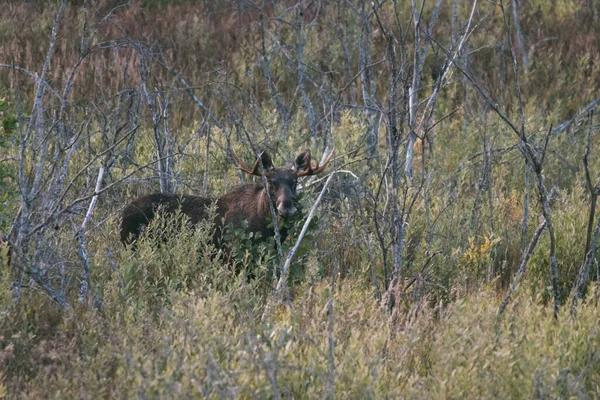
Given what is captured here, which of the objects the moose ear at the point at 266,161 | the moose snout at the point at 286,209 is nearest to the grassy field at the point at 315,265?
the moose snout at the point at 286,209

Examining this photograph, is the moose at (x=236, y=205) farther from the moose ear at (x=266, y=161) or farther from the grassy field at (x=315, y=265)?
the grassy field at (x=315, y=265)

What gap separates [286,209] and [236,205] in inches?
26.1

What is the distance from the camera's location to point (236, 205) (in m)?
6.76

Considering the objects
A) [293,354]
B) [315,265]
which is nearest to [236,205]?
[315,265]

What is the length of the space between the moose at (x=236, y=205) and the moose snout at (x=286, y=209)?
0.15 m

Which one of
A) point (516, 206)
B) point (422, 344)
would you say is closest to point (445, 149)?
point (516, 206)

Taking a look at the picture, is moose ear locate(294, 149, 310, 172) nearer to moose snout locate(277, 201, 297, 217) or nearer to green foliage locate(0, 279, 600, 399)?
moose snout locate(277, 201, 297, 217)

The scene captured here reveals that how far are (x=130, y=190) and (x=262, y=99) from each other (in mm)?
3872

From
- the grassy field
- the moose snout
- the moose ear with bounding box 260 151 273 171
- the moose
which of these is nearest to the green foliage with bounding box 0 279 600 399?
the grassy field

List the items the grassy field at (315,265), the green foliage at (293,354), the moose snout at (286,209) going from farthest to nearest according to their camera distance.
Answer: the moose snout at (286,209)
the grassy field at (315,265)
the green foliage at (293,354)

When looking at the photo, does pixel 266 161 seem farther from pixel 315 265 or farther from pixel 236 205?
pixel 315 265

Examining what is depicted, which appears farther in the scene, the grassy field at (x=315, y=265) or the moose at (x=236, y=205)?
the moose at (x=236, y=205)

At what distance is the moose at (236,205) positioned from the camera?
6492 mm

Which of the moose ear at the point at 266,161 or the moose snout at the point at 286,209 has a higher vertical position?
the moose ear at the point at 266,161
